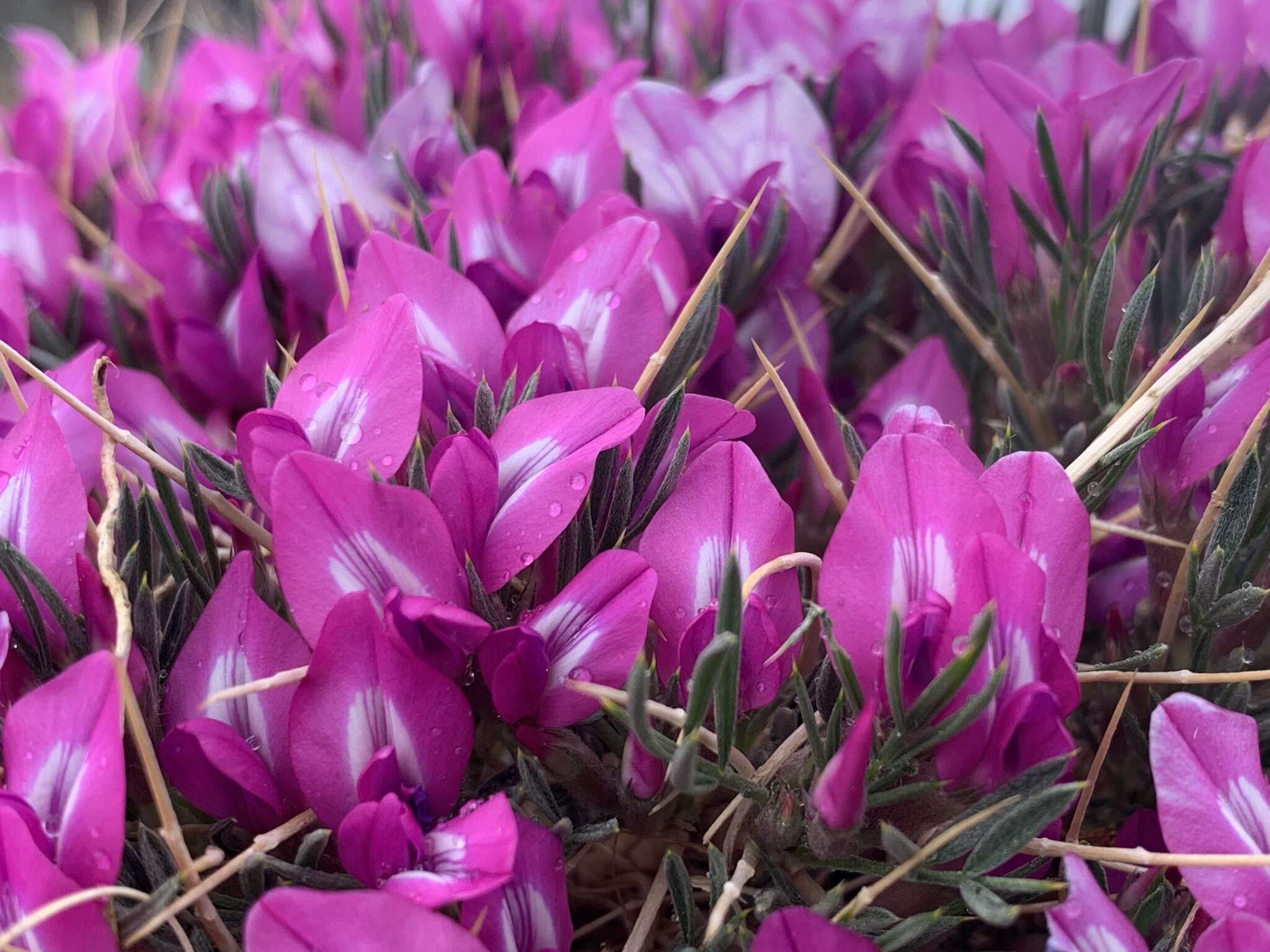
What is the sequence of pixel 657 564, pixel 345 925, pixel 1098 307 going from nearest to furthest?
1. pixel 345 925
2. pixel 657 564
3. pixel 1098 307

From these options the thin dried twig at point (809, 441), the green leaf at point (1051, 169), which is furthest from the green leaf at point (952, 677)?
the green leaf at point (1051, 169)

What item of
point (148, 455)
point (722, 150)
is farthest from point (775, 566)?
point (722, 150)

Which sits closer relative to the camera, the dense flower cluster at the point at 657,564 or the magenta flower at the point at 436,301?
the dense flower cluster at the point at 657,564

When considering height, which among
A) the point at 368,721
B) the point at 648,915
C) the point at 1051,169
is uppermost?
the point at 1051,169

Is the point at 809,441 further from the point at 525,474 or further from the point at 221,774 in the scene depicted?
the point at 221,774

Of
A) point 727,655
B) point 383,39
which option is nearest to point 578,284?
point 727,655

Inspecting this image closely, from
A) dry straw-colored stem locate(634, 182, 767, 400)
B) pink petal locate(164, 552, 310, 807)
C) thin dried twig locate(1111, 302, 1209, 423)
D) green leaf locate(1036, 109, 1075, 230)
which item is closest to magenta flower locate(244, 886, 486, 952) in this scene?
pink petal locate(164, 552, 310, 807)

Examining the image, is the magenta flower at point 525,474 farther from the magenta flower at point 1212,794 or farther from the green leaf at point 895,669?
the magenta flower at point 1212,794

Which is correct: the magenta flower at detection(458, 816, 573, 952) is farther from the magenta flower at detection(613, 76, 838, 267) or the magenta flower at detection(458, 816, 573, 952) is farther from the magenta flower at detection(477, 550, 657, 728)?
the magenta flower at detection(613, 76, 838, 267)
